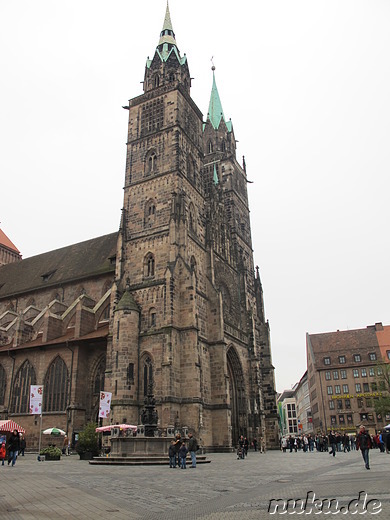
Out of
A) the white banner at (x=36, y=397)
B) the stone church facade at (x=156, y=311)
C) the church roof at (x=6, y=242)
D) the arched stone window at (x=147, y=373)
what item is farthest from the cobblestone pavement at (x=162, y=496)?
the church roof at (x=6, y=242)

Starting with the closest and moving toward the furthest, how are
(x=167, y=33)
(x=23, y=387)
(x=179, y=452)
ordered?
(x=179, y=452) < (x=23, y=387) < (x=167, y=33)

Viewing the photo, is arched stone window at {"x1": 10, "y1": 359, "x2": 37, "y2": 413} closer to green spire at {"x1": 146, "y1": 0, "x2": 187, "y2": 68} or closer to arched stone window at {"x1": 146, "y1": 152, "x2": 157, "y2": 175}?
arched stone window at {"x1": 146, "y1": 152, "x2": 157, "y2": 175}

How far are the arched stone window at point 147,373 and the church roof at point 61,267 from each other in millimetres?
9810

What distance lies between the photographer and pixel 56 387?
3256 cm

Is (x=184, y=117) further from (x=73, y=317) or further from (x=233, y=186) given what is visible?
(x=73, y=317)

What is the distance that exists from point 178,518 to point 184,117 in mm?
35768

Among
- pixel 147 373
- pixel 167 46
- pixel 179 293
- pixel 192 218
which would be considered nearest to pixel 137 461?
pixel 147 373

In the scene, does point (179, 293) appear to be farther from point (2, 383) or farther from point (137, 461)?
point (2, 383)

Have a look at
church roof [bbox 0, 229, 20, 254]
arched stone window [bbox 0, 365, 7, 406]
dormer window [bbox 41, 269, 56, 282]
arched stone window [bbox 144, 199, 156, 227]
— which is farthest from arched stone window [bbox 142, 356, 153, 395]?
church roof [bbox 0, 229, 20, 254]

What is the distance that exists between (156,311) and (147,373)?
13.4 feet

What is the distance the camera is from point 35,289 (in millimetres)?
41375

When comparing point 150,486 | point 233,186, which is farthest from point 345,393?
point 150,486

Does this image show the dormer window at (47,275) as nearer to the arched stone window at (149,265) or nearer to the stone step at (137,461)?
the arched stone window at (149,265)

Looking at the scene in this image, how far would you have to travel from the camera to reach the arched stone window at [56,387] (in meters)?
31.9
